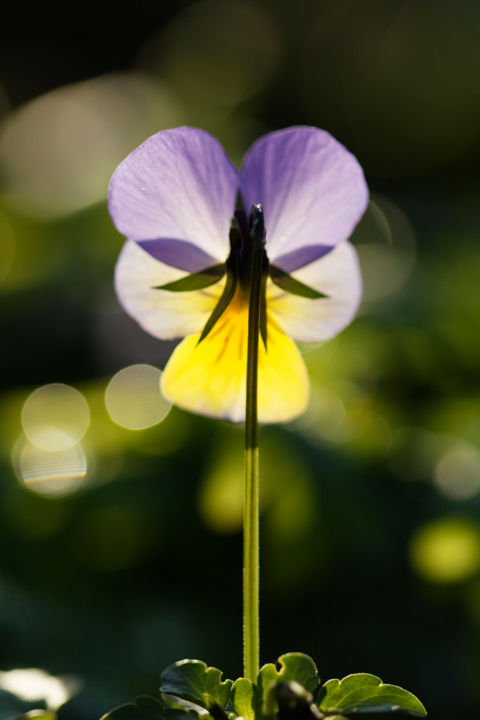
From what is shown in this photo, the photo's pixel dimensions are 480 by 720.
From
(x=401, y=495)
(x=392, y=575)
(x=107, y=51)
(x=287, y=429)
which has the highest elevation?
(x=107, y=51)

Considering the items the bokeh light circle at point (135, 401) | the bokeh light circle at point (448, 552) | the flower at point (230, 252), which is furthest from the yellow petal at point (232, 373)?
the bokeh light circle at point (135, 401)

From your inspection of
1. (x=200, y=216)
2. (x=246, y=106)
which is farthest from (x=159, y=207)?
(x=246, y=106)

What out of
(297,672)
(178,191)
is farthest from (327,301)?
(297,672)

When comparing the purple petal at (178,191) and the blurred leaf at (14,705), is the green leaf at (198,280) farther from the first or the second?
the blurred leaf at (14,705)

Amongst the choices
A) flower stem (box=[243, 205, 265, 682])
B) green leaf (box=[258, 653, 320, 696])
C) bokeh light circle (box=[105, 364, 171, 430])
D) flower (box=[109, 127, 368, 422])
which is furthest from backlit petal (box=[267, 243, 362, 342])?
bokeh light circle (box=[105, 364, 171, 430])

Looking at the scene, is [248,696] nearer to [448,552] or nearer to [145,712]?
[145,712]

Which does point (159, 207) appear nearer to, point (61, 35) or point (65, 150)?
point (65, 150)
